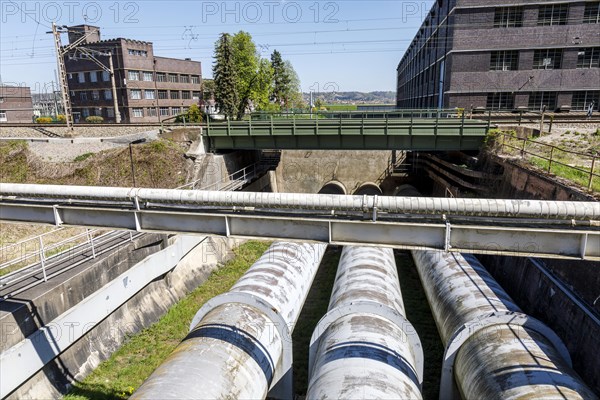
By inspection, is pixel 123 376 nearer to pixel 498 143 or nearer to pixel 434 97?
pixel 498 143

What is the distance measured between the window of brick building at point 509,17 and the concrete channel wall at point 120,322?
29.7 m

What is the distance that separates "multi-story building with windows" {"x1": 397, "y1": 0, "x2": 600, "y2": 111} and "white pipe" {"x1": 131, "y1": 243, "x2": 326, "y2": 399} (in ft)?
94.4

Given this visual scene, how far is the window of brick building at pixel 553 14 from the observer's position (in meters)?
31.2

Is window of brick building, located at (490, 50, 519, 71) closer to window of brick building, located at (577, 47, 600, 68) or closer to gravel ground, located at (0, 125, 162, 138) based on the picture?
window of brick building, located at (577, 47, 600, 68)

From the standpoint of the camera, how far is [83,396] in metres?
11.1

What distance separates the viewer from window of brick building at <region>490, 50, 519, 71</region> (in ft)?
107

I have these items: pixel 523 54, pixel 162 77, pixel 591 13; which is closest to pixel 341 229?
pixel 523 54

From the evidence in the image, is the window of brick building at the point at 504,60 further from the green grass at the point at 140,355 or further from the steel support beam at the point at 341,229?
the steel support beam at the point at 341,229

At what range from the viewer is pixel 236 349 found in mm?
9000

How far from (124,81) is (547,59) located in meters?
47.2

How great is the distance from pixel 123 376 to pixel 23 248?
504 inches

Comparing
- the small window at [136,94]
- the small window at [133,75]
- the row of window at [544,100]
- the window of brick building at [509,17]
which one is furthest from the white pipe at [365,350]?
the small window at [133,75]

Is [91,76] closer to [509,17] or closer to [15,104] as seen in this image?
[15,104]

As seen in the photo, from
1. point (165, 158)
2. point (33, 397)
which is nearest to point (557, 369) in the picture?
point (33, 397)
